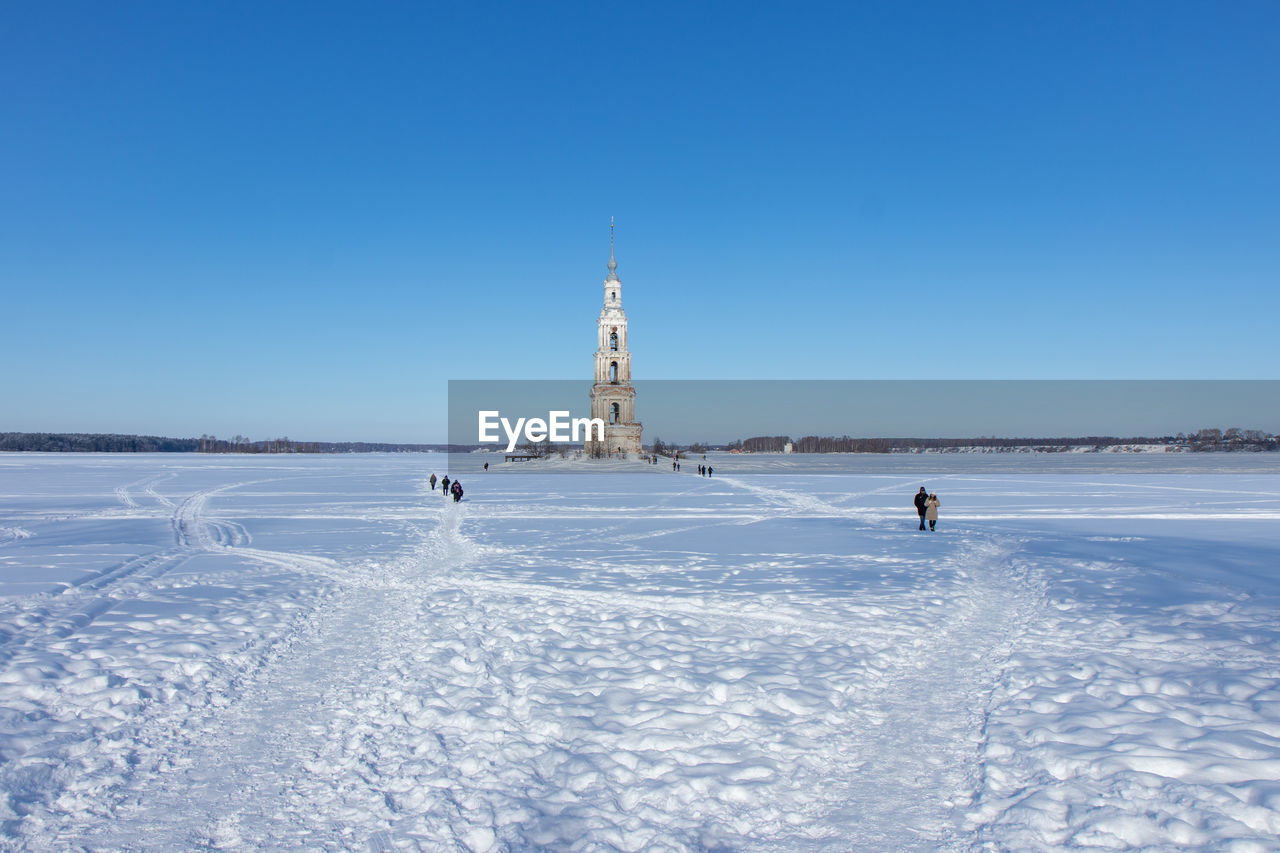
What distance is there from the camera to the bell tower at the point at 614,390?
81.4 m

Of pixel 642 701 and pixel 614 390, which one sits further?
pixel 614 390

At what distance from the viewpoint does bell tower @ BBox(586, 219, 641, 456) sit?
81.4 metres

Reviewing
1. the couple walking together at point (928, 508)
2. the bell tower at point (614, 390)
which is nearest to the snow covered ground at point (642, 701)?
the couple walking together at point (928, 508)

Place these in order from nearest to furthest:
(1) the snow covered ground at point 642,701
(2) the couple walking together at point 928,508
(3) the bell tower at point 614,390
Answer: (1) the snow covered ground at point 642,701, (2) the couple walking together at point 928,508, (3) the bell tower at point 614,390

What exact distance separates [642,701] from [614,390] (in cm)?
7574

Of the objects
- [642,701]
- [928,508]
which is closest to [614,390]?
[928,508]

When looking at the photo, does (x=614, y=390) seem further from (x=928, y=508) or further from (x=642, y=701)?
(x=642, y=701)

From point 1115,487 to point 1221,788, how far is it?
37027 millimetres

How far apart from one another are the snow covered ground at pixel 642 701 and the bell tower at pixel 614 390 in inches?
2616

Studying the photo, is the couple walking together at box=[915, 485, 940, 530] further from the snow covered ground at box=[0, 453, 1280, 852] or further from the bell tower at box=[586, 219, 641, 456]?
the bell tower at box=[586, 219, 641, 456]

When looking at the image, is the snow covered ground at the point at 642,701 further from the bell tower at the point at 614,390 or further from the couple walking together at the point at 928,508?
the bell tower at the point at 614,390

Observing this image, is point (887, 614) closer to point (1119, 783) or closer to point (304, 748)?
point (1119, 783)

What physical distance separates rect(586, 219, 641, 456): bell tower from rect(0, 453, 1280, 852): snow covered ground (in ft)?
218

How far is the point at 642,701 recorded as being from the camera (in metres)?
6.80
